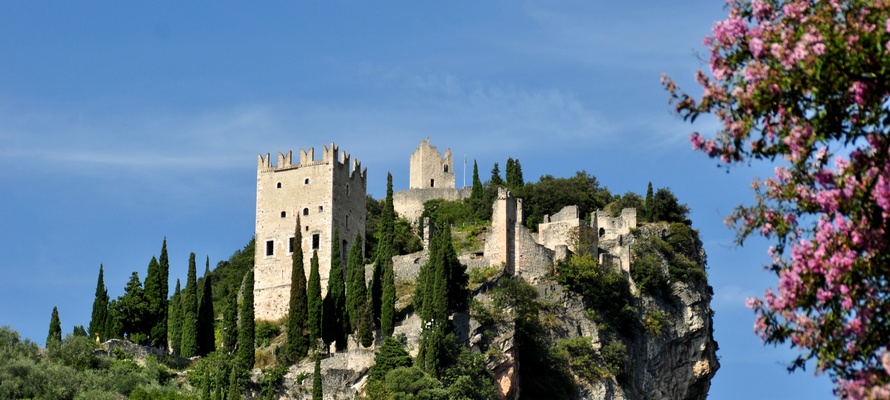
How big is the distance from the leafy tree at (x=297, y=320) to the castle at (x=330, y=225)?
7.26m

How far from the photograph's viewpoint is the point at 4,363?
1999 inches

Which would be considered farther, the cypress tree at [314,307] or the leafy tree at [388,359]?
the cypress tree at [314,307]

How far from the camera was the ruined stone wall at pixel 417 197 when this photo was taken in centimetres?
8662

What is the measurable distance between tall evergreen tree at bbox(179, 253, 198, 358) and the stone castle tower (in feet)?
23.6

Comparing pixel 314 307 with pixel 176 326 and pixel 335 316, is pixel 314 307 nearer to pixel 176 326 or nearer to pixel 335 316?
pixel 335 316

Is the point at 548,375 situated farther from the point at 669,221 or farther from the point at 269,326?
the point at 669,221

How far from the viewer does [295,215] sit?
67750 mm

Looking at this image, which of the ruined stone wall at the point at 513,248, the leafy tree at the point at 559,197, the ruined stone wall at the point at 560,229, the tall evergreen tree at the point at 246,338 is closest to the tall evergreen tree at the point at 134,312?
the tall evergreen tree at the point at 246,338

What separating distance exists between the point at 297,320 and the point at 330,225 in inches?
440

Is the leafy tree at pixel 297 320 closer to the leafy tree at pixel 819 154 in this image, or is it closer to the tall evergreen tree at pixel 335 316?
the tall evergreen tree at pixel 335 316

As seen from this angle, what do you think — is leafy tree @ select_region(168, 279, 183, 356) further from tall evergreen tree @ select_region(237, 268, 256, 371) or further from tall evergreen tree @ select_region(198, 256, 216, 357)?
tall evergreen tree @ select_region(237, 268, 256, 371)

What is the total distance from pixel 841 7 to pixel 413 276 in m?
48.3

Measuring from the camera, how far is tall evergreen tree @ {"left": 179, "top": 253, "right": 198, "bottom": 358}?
5734 centimetres

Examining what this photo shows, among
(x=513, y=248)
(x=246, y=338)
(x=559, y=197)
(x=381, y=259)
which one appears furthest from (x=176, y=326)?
(x=559, y=197)
